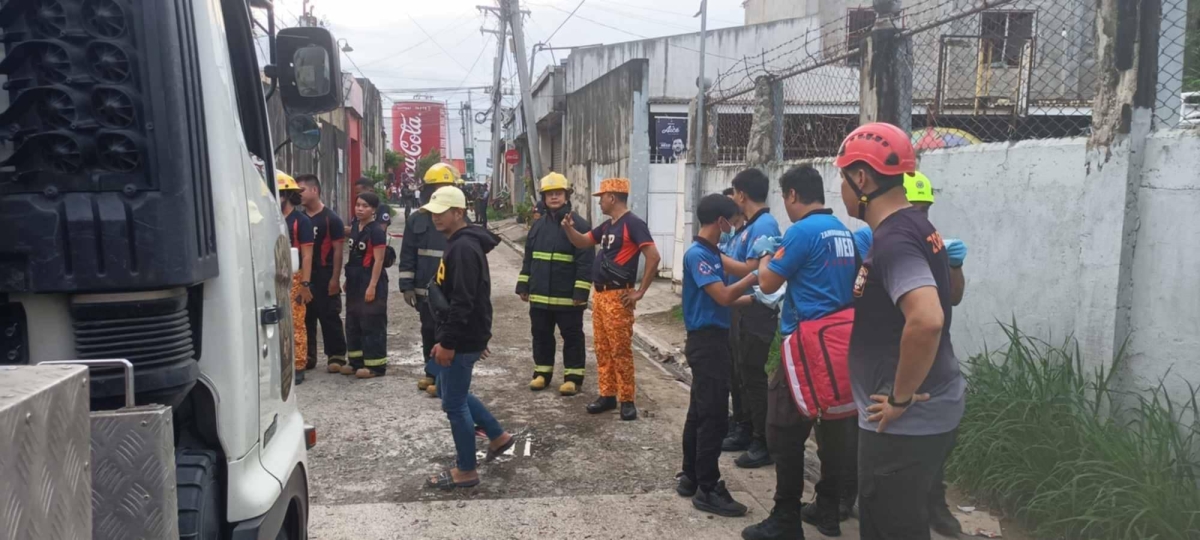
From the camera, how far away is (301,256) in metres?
6.98

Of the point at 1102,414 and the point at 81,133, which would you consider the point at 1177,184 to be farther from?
the point at 81,133

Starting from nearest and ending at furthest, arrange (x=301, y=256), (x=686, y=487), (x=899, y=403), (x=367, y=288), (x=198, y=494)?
(x=198, y=494) < (x=899, y=403) < (x=686, y=487) < (x=301, y=256) < (x=367, y=288)

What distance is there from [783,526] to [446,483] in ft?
6.06

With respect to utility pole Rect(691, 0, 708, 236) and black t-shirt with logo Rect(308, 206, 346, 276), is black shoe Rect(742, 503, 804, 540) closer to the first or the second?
black t-shirt with logo Rect(308, 206, 346, 276)

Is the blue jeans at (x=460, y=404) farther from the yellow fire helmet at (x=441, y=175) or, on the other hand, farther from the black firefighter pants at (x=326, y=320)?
the black firefighter pants at (x=326, y=320)

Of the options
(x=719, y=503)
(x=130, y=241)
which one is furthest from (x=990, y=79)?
(x=130, y=241)

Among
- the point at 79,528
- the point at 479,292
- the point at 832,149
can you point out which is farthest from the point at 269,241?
the point at 832,149

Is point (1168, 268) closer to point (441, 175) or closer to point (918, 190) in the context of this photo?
point (918, 190)

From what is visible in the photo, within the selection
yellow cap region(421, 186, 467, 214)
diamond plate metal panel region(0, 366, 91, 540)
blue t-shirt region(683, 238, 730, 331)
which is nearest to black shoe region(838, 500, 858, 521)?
blue t-shirt region(683, 238, 730, 331)

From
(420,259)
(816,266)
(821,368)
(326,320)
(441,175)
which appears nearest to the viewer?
(821,368)

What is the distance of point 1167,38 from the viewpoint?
407 centimetres

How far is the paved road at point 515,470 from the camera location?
422 cm

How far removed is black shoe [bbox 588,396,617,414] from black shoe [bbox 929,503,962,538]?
105 inches

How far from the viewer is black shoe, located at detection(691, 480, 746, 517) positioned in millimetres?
4352
